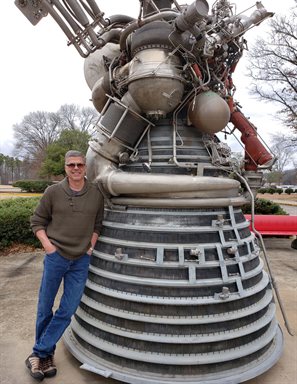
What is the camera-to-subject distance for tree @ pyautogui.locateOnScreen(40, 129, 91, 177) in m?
27.9

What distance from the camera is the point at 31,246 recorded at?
339 inches

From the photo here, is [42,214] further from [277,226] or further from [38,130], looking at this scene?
[38,130]

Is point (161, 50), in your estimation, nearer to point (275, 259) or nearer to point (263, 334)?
point (263, 334)

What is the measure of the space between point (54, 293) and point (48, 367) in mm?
688

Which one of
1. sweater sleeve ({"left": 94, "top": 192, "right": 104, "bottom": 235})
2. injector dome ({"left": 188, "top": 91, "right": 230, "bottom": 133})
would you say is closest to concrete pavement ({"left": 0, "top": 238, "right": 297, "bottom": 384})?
sweater sleeve ({"left": 94, "top": 192, "right": 104, "bottom": 235})

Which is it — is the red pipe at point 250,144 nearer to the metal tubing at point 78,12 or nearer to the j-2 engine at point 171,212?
the j-2 engine at point 171,212

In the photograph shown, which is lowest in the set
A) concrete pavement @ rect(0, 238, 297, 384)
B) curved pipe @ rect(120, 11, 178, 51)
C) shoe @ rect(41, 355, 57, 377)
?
concrete pavement @ rect(0, 238, 297, 384)

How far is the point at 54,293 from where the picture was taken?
9.74ft

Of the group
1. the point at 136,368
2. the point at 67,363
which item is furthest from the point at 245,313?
the point at 67,363

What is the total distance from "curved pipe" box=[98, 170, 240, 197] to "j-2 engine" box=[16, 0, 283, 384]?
0.04 ft

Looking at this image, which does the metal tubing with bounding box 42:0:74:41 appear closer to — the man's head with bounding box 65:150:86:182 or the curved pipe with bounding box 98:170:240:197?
the man's head with bounding box 65:150:86:182

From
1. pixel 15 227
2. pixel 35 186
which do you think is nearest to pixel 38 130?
pixel 35 186

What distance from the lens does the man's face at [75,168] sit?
2926mm

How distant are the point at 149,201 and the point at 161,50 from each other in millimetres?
1395
